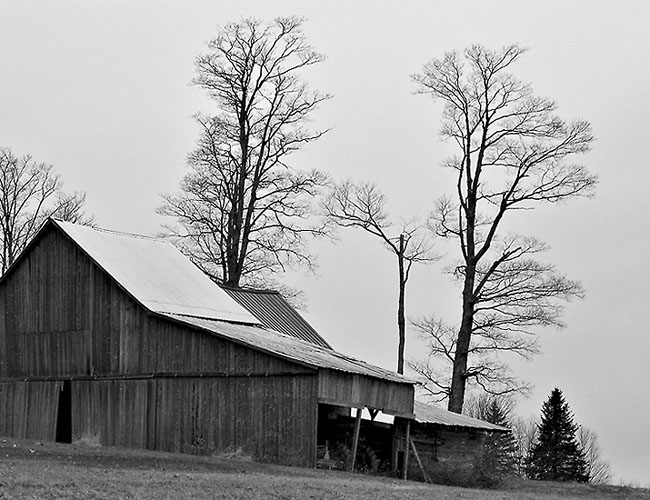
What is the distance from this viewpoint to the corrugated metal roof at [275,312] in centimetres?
4747

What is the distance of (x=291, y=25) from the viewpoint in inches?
2172

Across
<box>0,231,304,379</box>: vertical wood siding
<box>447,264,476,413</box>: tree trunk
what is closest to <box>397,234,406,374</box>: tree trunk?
<box>447,264,476,413</box>: tree trunk

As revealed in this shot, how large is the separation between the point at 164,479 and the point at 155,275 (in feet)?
53.8

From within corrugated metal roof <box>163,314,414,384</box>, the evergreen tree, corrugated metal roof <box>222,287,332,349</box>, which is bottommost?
the evergreen tree

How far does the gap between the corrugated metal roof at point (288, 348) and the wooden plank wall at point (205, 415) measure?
39.0 inches

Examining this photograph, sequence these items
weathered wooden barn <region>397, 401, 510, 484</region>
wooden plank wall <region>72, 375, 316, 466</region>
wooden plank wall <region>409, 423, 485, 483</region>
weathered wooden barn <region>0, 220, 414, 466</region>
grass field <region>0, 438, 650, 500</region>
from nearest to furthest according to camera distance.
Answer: grass field <region>0, 438, 650, 500</region> → wooden plank wall <region>72, 375, 316, 466</region> → weathered wooden barn <region>0, 220, 414, 466</region> → weathered wooden barn <region>397, 401, 510, 484</region> → wooden plank wall <region>409, 423, 485, 483</region>

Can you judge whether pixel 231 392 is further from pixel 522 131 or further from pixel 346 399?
pixel 522 131

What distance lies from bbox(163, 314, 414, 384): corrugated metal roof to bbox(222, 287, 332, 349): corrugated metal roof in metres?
4.75

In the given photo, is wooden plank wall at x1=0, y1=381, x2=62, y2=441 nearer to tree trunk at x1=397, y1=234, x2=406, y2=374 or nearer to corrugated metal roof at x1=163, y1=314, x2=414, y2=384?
corrugated metal roof at x1=163, y1=314, x2=414, y2=384

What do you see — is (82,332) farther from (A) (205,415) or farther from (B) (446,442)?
(B) (446,442)

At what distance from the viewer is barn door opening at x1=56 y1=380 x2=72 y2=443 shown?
3866 centimetres

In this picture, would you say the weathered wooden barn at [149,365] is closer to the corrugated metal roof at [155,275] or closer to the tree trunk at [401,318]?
the corrugated metal roof at [155,275]

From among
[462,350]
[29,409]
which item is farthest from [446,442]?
[29,409]

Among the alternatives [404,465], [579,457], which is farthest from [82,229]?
[579,457]
